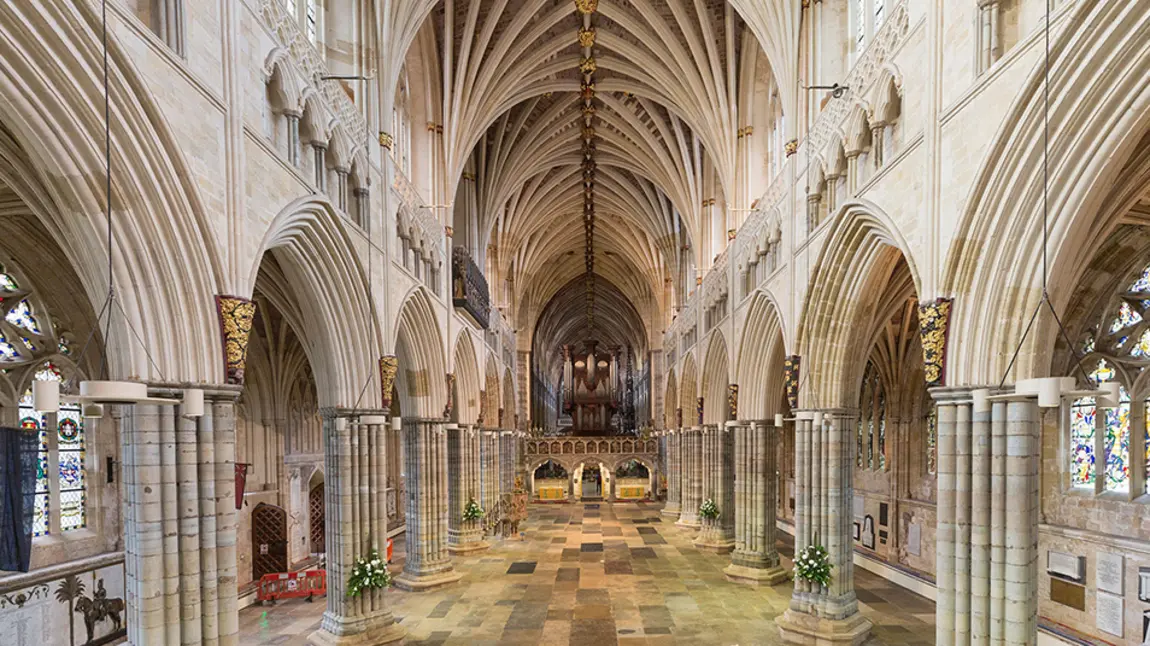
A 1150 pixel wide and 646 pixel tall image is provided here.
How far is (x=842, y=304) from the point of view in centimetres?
1240

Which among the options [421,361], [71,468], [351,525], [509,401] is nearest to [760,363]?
[421,361]

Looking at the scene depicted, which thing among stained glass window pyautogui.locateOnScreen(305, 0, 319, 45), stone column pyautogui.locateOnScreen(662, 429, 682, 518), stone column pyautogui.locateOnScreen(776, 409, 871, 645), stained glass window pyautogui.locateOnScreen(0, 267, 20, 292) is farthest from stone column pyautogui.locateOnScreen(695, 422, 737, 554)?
stained glass window pyautogui.locateOnScreen(0, 267, 20, 292)

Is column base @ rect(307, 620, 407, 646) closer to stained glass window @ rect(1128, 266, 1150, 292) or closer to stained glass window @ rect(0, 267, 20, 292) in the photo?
stained glass window @ rect(0, 267, 20, 292)

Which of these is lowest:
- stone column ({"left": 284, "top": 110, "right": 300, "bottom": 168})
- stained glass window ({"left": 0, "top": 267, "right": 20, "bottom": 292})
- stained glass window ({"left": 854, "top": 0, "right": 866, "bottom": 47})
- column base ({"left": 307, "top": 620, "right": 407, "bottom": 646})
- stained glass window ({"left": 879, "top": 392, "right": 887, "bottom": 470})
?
column base ({"left": 307, "top": 620, "right": 407, "bottom": 646})

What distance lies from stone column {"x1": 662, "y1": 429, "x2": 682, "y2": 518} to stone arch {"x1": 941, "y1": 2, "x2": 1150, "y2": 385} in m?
24.3

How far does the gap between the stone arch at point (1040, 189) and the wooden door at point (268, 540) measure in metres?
17.6

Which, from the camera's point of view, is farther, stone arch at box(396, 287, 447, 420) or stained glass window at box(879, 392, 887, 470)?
stained glass window at box(879, 392, 887, 470)

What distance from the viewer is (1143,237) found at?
11.2m

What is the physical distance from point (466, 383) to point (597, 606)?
444 inches

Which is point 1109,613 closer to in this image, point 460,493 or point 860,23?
point 860,23

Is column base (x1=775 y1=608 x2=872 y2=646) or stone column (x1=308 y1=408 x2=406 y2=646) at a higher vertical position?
stone column (x1=308 y1=408 x2=406 y2=646)

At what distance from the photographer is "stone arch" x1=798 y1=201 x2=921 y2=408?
37.3 ft

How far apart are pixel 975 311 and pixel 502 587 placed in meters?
13.8

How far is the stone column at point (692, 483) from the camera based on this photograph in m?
27.3
